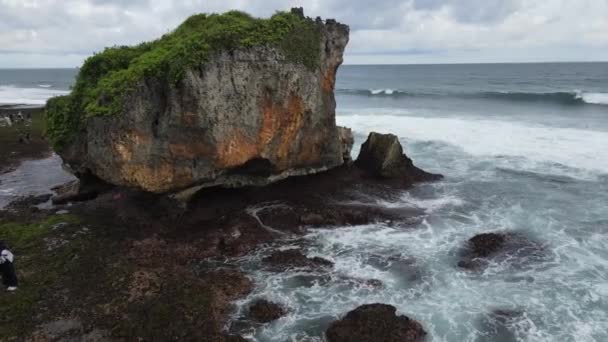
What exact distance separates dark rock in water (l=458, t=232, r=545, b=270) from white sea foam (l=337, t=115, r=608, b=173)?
11874 millimetres

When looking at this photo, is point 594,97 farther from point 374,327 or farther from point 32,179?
point 32,179

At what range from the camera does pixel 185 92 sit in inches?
621

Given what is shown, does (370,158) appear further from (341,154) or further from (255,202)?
(255,202)

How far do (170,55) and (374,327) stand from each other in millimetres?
10915

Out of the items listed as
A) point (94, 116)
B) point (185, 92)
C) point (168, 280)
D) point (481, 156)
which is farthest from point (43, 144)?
point (481, 156)

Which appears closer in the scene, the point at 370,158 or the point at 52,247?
the point at 52,247

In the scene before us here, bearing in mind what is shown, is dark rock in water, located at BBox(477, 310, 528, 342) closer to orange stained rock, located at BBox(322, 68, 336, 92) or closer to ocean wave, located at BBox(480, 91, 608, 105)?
orange stained rock, located at BBox(322, 68, 336, 92)

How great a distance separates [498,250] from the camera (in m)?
15.5

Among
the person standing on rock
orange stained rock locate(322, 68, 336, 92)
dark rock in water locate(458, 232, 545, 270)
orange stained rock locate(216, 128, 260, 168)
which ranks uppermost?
orange stained rock locate(322, 68, 336, 92)

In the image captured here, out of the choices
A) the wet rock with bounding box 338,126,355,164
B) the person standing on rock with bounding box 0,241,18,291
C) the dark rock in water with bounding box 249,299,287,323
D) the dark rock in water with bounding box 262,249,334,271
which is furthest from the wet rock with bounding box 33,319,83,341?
the wet rock with bounding box 338,126,355,164

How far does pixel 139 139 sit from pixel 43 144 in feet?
72.3

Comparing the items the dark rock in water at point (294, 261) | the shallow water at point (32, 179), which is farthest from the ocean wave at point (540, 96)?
the shallow water at point (32, 179)

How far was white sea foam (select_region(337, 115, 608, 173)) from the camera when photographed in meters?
27.6

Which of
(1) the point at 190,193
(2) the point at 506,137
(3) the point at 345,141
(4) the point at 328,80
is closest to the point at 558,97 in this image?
(2) the point at 506,137
